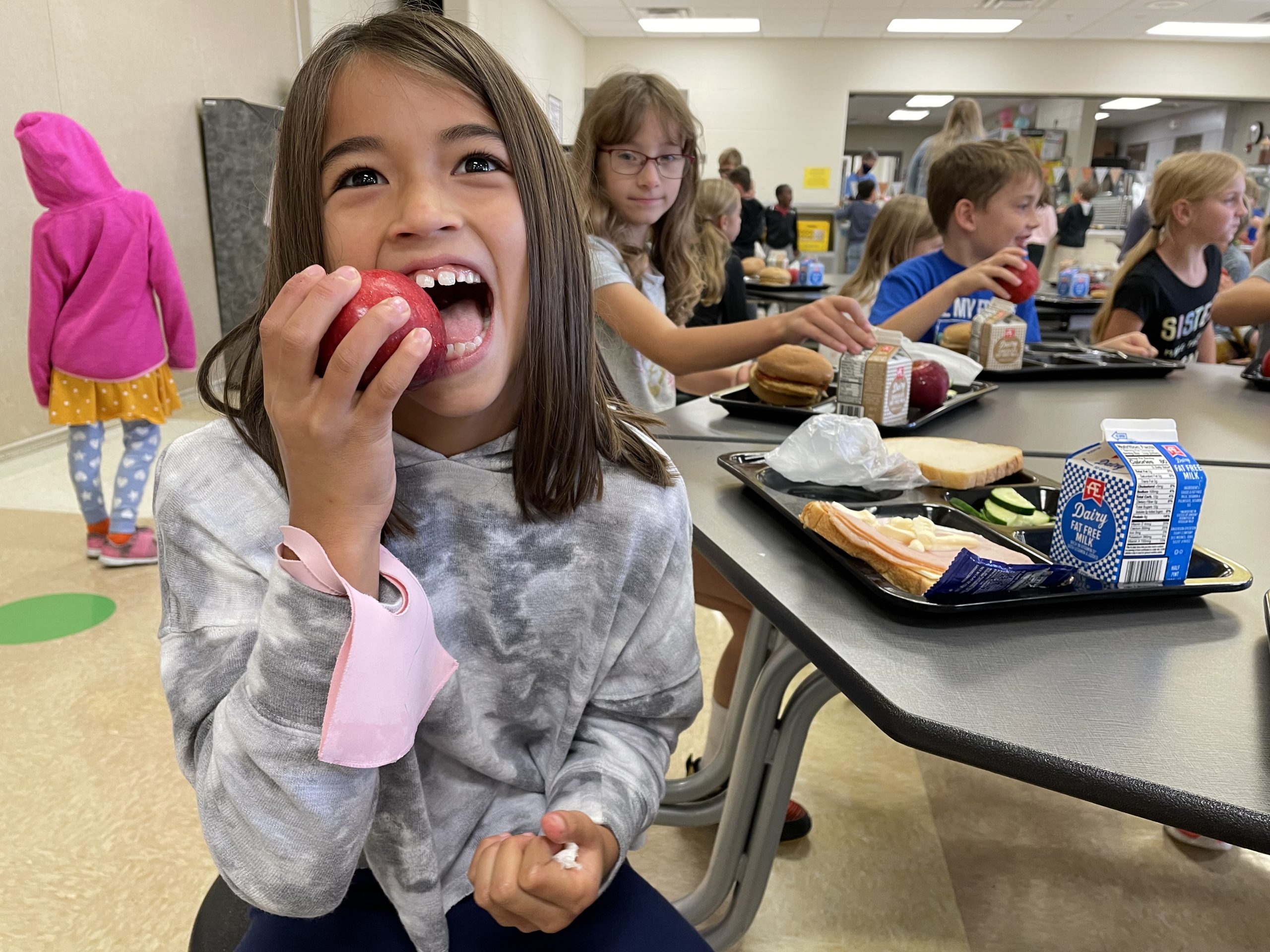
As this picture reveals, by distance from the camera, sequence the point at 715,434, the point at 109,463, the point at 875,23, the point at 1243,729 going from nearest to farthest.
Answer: the point at 1243,729
the point at 715,434
the point at 109,463
the point at 875,23

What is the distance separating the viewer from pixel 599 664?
873 millimetres

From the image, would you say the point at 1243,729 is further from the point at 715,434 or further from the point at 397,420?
the point at 715,434

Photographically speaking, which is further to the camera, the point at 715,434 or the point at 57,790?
the point at 57,790

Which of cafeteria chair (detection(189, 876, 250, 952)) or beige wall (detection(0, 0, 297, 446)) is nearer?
cafeteria chair (detection(189, 876, 250, 952))

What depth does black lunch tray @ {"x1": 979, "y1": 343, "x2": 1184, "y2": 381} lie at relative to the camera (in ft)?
6.70

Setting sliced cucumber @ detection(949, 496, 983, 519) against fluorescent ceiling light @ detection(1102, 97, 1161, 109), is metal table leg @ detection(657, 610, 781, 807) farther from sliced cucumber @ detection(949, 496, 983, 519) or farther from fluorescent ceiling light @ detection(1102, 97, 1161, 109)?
fluorescent ceiling light @ detection(1102, 97, 1161, 109)

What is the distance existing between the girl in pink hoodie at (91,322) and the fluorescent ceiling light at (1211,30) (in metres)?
9.81

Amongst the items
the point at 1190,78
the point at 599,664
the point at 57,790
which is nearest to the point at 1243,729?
the point at 599,664

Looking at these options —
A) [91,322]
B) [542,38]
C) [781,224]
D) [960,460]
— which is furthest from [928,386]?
[542,38]

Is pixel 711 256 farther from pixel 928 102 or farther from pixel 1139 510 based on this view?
pixel 928 102

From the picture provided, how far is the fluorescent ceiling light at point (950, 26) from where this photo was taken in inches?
358

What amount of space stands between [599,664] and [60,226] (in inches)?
111

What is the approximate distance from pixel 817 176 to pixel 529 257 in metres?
10.1

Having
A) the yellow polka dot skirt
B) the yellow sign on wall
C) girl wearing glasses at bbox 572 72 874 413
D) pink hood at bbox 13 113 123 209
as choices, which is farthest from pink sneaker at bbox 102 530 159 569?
the yellow sign on wall
